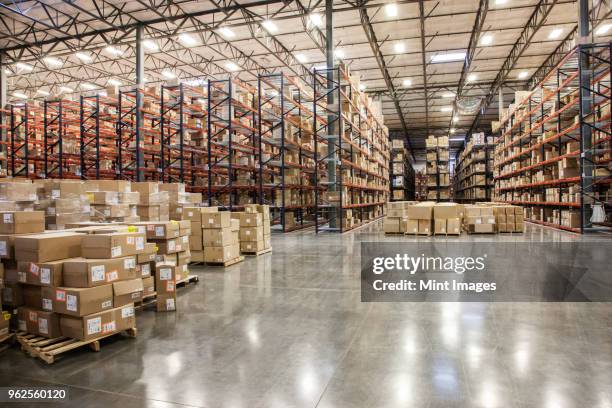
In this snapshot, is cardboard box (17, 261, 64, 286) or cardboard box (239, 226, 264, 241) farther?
cardboard box (239, 226, 264, 241)

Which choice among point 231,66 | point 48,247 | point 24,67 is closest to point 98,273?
point 48,247

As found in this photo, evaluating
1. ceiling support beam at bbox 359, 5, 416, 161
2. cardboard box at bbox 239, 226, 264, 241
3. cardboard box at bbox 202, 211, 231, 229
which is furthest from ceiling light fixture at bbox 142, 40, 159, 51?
cardboard box at bbox 202, 211, 231, 229

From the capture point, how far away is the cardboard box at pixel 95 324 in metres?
3.43

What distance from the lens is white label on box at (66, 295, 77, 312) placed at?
135 inches

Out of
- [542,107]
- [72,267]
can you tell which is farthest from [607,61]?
[72,267]

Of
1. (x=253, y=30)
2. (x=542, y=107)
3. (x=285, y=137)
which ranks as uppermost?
(x=253, y=30)

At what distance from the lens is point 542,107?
14.6 metres

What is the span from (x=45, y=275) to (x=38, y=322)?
1.40 ft

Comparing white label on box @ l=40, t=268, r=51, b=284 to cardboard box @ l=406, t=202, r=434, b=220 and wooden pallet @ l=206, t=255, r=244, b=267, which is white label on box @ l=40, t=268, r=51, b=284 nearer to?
wooden pallet @ l=206, t=255, r=244, b=267

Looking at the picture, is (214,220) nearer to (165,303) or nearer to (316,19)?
(165,303)

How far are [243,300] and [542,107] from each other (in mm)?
14362

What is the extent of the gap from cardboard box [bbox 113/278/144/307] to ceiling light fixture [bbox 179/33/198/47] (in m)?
14.6

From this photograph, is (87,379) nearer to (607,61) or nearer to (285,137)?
(285,137)

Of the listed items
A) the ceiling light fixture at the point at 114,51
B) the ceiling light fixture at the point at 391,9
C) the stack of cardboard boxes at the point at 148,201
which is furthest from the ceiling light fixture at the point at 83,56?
the stack of cardboard boxes at the point at 148,201
